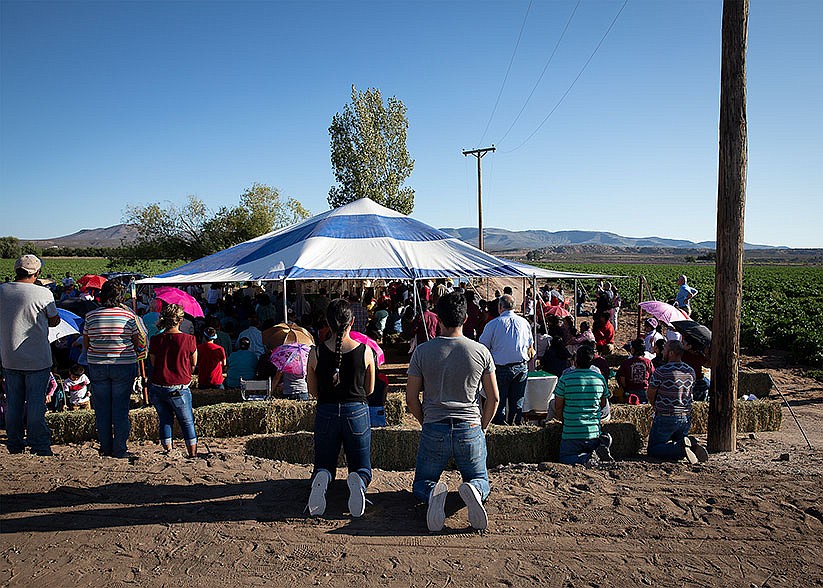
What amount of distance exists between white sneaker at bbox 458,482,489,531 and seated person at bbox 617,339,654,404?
13.9 feet

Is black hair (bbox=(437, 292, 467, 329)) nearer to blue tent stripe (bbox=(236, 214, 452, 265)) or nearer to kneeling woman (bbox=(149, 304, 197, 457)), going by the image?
kneeling woman (bbox=(149, 304, 197, 457))

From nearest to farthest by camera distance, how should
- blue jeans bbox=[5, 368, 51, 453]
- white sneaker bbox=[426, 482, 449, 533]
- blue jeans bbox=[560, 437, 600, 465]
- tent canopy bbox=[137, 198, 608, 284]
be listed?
white sneaker bbox=[426, 482, 449, 533] < blue jeans bbox=[5, 368, 51, 453] < blue jeans bbox=[560, 437, 600, 465] < tent canopy bbox=[137, 198, 608, 284]

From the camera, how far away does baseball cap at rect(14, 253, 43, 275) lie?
510 cm

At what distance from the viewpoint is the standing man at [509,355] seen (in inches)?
285

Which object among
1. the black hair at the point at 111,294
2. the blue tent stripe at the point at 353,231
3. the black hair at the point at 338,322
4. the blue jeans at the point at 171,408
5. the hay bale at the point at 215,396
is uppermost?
the blue tent stripe at the point at 353,231

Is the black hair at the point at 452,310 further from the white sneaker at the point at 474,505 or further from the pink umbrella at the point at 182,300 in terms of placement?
the pink umbrella at the point at 182,300

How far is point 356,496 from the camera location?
4211 millimetres

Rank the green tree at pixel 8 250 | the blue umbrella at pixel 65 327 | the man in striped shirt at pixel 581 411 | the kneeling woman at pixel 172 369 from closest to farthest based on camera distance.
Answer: the kneeling woman at pixel 172 369, the man in striped shirt at pixel 581 411, the blue umbrella at pixel 65 327, the green tree at pixel 8 250

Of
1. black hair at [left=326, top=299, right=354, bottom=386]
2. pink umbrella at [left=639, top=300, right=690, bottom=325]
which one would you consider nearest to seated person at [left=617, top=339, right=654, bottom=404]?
pink umbrella at [left=639, top=300, right=690, bottom=325]

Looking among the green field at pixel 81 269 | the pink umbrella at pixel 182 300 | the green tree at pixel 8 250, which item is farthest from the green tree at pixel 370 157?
the green tree at pixel 8 250

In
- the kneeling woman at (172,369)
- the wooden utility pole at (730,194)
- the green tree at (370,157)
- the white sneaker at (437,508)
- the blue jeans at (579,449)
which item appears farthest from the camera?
the green tree at (370,157)

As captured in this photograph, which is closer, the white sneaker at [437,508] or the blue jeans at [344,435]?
the white sneaker at [437,508]

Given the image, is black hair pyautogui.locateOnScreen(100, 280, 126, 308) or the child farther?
the child

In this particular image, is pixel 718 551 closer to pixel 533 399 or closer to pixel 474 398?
pixel 474 398
